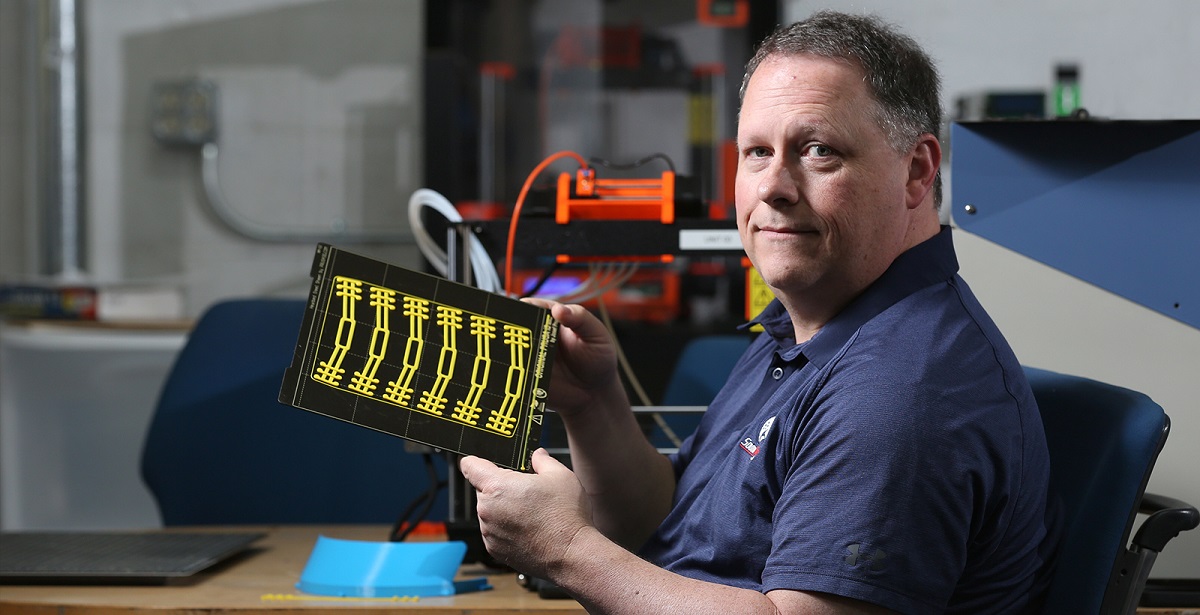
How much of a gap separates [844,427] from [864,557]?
11 centimetres

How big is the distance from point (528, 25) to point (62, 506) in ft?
7.05

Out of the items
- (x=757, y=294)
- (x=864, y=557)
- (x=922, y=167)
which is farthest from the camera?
(x=757, y=294)

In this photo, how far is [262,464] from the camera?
2.04m

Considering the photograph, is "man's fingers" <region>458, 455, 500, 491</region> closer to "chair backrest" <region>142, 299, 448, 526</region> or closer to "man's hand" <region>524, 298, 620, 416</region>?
"man's hand" <region>524, 298, 620, 416</region>

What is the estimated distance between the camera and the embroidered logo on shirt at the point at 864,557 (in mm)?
858

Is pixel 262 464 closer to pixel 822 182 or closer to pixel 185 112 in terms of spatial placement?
pixel 822 182

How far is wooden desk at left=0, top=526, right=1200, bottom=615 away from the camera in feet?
3.96

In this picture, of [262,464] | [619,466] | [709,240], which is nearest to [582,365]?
[619,466]

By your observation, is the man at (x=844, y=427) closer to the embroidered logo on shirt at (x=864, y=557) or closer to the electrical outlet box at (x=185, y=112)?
the embroidered logo on shirt at (x=864, y=557)

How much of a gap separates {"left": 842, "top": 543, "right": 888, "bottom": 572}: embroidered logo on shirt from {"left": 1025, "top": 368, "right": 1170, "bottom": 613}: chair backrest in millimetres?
274

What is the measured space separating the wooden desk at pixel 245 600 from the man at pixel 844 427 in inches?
7.3

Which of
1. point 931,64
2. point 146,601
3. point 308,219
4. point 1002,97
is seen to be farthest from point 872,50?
point 308,219

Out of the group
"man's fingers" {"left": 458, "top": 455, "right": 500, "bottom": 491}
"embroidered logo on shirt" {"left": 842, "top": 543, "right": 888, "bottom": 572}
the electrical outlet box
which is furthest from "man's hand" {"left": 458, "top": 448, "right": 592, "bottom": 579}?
the electrical outlet box

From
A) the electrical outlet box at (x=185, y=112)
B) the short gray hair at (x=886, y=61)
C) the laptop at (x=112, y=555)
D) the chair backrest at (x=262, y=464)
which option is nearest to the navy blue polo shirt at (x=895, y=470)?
the short gray hair at (x=886, y=61)
